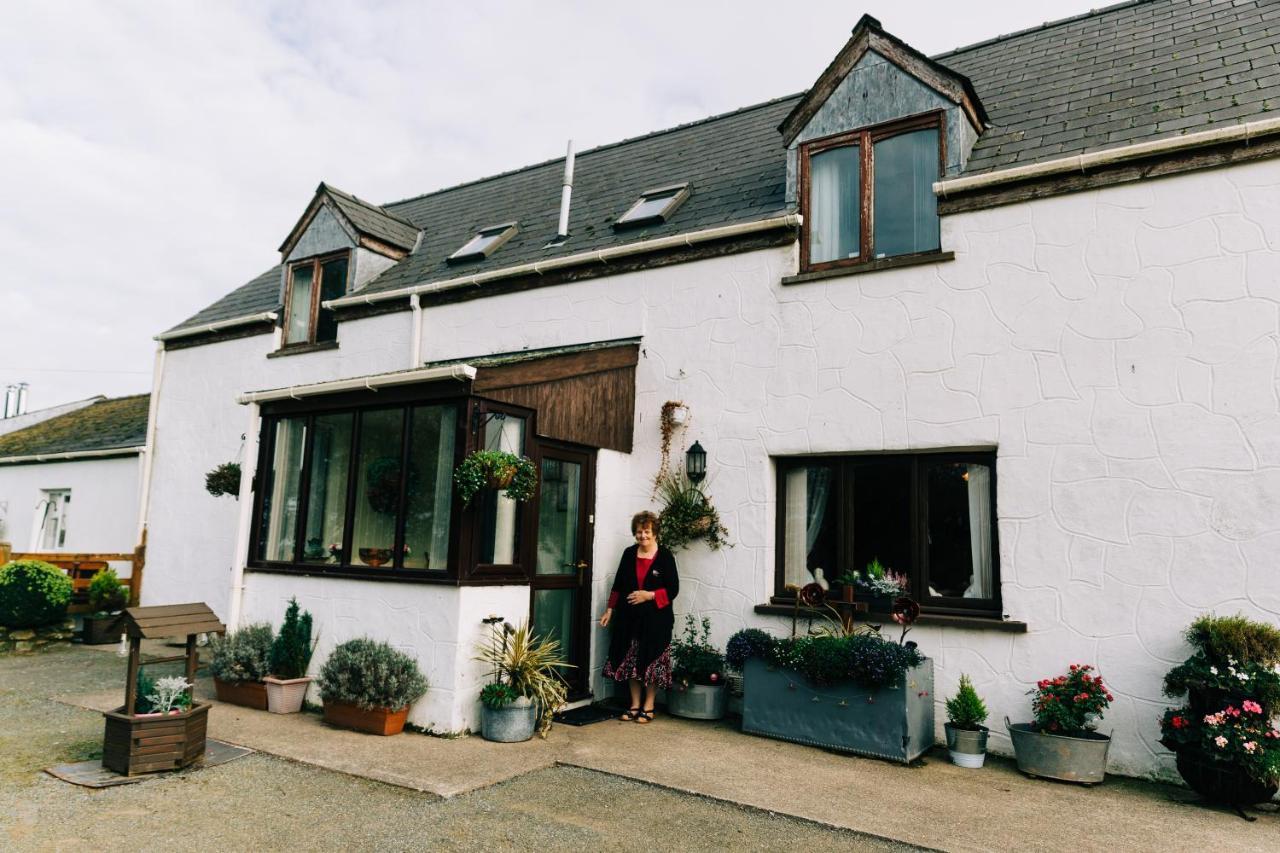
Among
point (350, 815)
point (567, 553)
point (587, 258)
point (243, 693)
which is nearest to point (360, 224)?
point (587, 258)

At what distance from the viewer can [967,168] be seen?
295 inches

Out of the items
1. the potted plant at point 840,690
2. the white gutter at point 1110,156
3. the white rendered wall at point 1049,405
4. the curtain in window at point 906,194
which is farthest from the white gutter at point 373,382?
the white gutter at point 1110,156

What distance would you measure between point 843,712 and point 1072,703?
1.66 m

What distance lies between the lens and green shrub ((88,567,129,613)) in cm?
1205

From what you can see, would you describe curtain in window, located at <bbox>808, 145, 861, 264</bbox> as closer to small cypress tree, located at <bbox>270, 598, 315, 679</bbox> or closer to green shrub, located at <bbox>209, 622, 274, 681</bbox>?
small cypress tree, located at <bbox>270, 598, 315, 679</bbox>

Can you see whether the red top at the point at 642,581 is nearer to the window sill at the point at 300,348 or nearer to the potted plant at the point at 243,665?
the potted plant at the point at 243,665

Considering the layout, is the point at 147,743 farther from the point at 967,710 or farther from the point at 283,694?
the point at 967,710

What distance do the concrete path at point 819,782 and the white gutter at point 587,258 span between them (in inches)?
192

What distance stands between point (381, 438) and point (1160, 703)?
22.4 feet

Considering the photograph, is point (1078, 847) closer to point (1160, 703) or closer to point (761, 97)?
point (1160, 703)

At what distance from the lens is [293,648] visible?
748 centimetres

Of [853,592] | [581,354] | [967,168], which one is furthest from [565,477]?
[967,168]

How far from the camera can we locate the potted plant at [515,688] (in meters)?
6.46

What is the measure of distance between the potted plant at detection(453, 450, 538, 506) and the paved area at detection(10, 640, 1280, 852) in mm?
2019
